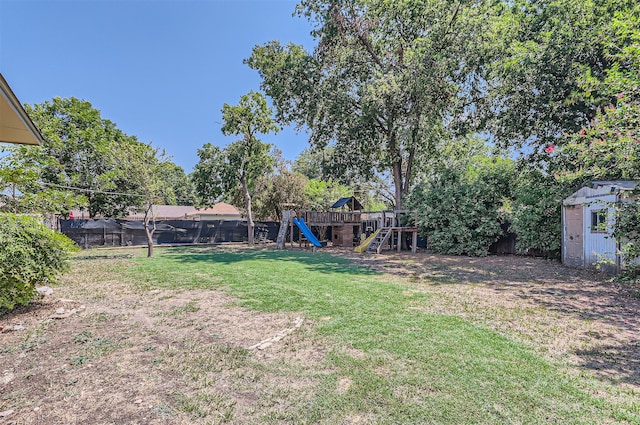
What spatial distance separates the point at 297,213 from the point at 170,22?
30.8ft

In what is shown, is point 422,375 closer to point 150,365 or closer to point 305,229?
point 150,365

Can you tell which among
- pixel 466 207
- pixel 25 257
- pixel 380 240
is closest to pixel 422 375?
pixel 25 257

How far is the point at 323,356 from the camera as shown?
3.13m

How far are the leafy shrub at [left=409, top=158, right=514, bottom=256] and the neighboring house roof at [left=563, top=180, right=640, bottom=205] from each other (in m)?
2.83

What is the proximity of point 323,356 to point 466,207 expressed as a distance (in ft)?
35.1

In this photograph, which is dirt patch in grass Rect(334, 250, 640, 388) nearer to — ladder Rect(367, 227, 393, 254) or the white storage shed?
the white storage shed

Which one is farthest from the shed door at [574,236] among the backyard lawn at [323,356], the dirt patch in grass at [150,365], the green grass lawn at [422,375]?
the dirt patch in grass at [150,365]

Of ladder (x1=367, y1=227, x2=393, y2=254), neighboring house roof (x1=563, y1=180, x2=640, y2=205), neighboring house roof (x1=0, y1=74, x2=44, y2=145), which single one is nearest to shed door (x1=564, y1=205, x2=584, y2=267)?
neighboring house roof (x1=563, y1=180, x2=640, y2=205)

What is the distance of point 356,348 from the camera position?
3299mm

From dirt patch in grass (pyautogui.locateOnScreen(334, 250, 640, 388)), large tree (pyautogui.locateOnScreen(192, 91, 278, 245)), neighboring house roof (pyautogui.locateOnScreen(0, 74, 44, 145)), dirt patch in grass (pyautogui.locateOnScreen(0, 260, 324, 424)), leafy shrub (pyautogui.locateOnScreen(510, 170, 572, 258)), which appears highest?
large tree (pyautogui.locateOnScreen(192, 91, 278, 245))

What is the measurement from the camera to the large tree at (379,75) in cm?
1257

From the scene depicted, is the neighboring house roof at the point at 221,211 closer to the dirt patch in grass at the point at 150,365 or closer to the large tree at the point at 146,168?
the large tree at the point at 146,168

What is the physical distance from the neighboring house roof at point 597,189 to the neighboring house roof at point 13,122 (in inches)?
417

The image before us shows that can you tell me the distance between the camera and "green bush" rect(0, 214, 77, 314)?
422 centimetres
